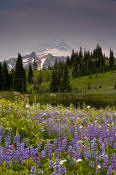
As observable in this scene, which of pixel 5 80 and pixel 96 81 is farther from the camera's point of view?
pixel 96 81

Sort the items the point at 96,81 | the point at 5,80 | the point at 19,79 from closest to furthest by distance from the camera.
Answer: the point at 19,79
the point at 5,80
the point at 96,81

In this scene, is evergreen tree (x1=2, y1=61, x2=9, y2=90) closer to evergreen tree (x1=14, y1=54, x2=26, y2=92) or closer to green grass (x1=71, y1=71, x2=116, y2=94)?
evergreen tree (x1=14, y1=54, x2=26, y2=92)

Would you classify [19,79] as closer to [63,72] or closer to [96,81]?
[63,72]

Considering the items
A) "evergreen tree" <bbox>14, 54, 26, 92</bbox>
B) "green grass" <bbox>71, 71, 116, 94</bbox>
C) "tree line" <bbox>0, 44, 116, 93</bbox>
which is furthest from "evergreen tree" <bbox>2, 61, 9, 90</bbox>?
"green grass" <bbox>71, 71, 116, 94</bbox>

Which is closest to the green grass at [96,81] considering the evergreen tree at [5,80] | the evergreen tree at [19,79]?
the evergreen tree at [19,79]

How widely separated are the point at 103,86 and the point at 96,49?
178 ft

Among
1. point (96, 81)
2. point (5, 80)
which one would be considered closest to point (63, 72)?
point (96, 81)

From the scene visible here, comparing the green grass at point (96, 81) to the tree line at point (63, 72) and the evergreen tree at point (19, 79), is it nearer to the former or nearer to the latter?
the tree line at point (63, 72)

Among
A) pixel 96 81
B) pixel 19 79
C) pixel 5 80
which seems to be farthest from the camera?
pixel 96 81

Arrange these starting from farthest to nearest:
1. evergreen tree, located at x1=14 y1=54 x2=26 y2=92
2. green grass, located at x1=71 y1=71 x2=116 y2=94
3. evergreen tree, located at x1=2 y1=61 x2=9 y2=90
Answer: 1. green grass, located at x1=71 y1=71 x2=116 y2=94
2. evergreen tree, located at x1=2 y1=61 x2=9 y2=90
3. evergreen tree, located at x1=14 y1=54 x2=26 y2=92

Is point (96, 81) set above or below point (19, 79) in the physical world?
below

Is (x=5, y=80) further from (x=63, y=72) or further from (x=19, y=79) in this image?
(x=63, y=72)

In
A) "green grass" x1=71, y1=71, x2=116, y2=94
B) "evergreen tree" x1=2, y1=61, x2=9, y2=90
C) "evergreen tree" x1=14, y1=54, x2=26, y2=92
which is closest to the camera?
"evergreen tree" x1=14, y1=54, x2=26, y2=92

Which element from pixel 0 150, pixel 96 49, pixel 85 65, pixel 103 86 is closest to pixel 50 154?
pixel 0 150
